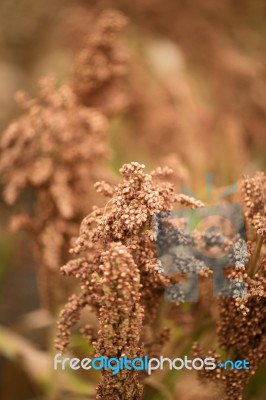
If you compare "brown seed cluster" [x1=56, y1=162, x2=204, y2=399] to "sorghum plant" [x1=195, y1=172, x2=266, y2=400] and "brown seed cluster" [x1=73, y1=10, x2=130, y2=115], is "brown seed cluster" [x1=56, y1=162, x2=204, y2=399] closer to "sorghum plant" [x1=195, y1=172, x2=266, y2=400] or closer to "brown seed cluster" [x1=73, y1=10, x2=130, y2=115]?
"sorghum plant" [x1=195, y1=172, x2=266, y2=400]

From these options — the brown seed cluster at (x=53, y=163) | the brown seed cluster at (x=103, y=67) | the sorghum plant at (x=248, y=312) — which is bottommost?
the sorghum plant at (x=248, y=312)

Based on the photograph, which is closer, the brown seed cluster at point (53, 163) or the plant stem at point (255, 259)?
the plant stem at point (255, 259)

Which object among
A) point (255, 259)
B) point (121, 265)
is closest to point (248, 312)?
point (255, 259)

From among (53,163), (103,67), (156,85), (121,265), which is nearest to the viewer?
(121,265)

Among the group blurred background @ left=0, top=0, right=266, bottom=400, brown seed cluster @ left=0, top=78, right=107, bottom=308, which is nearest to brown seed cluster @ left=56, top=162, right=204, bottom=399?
brown seed cluster @ left=0, top=78, right=107, bottom=308

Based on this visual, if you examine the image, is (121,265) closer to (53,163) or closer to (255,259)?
(255,259)

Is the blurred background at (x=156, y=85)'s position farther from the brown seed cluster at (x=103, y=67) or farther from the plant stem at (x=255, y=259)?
the plant stem at (x=255, y=259)

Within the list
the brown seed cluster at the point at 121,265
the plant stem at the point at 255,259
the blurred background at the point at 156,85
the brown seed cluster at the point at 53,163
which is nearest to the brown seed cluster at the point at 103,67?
the blurred background at the point at 156,85

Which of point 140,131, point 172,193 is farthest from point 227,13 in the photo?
point 172,193
